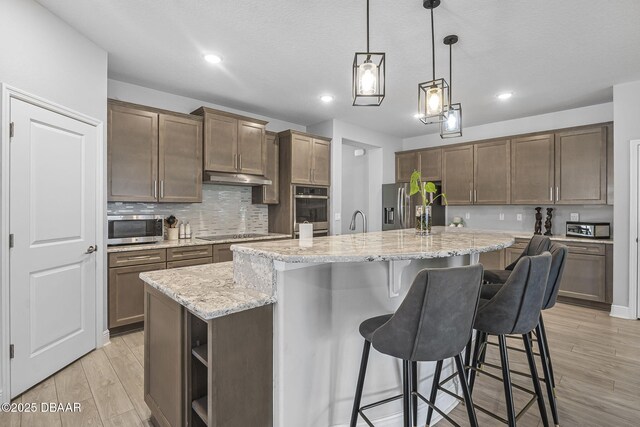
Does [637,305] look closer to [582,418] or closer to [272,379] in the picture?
[582,418]

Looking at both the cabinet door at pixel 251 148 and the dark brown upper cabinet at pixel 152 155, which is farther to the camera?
the cabinet door at pixel 251 148

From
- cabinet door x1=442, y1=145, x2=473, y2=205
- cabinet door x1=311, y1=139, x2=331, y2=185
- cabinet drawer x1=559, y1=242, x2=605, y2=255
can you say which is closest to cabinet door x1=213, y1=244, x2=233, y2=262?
cabinet door x1=311, y1=139, x2=331, y2=185

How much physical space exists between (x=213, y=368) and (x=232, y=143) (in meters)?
3.28

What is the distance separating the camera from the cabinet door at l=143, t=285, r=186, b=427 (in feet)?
5.05

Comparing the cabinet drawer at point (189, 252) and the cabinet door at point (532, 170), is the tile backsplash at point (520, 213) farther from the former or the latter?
the cabinet drawer at point (189, 252)

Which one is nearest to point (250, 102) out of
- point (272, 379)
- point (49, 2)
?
point (49, 2)

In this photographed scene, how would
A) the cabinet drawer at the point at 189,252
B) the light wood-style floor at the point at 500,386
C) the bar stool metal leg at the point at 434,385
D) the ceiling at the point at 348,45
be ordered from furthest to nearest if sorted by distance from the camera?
the cabinet drawer at the point at 189,252 → the ceiling at the point at 348,45 → the light wood-style floor at the point at 500,386 → the bar stool metal leg at the point at 434,385

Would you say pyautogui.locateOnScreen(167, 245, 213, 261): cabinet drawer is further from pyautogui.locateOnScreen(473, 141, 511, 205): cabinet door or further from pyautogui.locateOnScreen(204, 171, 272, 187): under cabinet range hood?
pyautogui.locateOnScreen(473, 141, 511, 205): cabinet door

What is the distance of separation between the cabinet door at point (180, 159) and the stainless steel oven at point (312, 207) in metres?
1.39

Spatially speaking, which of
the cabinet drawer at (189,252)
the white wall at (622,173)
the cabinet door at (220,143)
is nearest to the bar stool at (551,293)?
the white wall at (622,173)

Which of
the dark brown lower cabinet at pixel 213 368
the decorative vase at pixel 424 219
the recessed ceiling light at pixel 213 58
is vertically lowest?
the dark brown lower cabinet at pixel 213 368

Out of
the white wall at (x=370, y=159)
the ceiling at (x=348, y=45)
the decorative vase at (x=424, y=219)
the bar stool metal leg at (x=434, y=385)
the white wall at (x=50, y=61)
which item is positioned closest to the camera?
the bar stool metal leg at (x=434, y=385)

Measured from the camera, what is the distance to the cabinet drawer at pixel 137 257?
310 cm

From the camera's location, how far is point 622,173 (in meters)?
3.73
